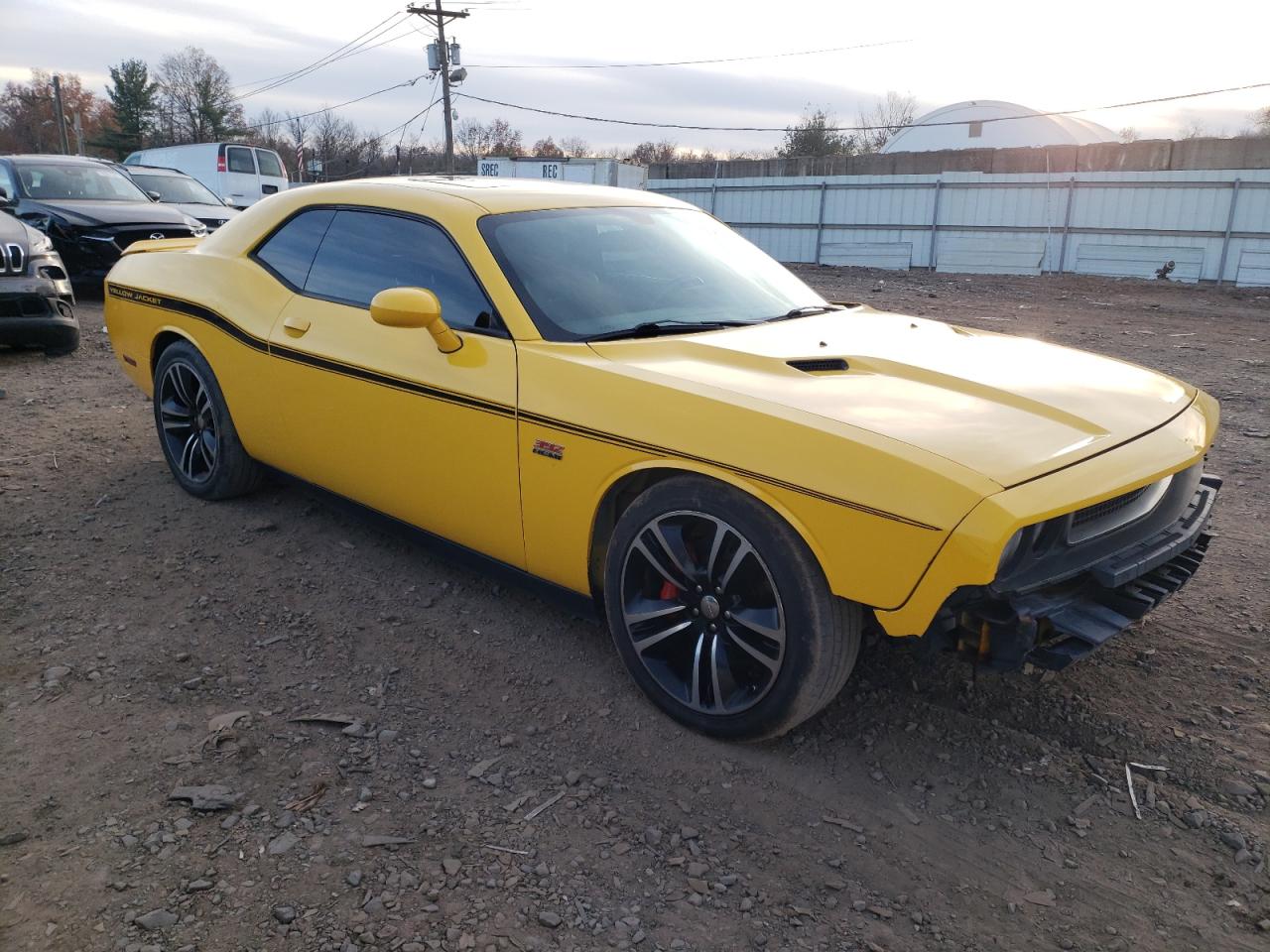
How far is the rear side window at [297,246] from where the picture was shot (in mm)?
3943

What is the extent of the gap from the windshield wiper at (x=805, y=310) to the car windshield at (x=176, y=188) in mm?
12597

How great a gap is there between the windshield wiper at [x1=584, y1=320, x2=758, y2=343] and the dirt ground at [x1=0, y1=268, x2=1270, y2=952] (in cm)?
110

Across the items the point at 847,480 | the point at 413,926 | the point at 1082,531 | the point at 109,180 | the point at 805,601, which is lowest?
the point at 413,926

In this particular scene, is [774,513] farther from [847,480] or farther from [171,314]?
[171,314]

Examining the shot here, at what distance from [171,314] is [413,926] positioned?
344 cm

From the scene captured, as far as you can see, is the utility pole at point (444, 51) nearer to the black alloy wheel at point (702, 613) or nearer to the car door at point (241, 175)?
the car door at point (241, 175)

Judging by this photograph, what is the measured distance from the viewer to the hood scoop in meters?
A: 2.85

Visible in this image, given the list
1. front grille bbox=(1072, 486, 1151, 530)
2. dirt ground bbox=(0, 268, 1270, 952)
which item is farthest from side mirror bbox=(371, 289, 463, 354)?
front grille bbox=(1072, 486, 1151, 530)

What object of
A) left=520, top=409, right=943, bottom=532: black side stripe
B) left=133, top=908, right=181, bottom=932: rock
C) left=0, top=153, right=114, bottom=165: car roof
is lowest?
left=133, top=908, right=181, bottom=932: rock

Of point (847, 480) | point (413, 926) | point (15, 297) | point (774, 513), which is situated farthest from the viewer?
point (15, 297)

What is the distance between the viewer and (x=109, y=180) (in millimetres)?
11695

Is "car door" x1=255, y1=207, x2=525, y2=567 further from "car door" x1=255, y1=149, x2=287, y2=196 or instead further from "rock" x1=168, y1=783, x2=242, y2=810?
"car door" x1=255, y1=149, x2=287, y2=196

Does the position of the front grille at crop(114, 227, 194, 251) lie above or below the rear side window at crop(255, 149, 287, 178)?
below

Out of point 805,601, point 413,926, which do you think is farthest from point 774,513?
point 413,926
